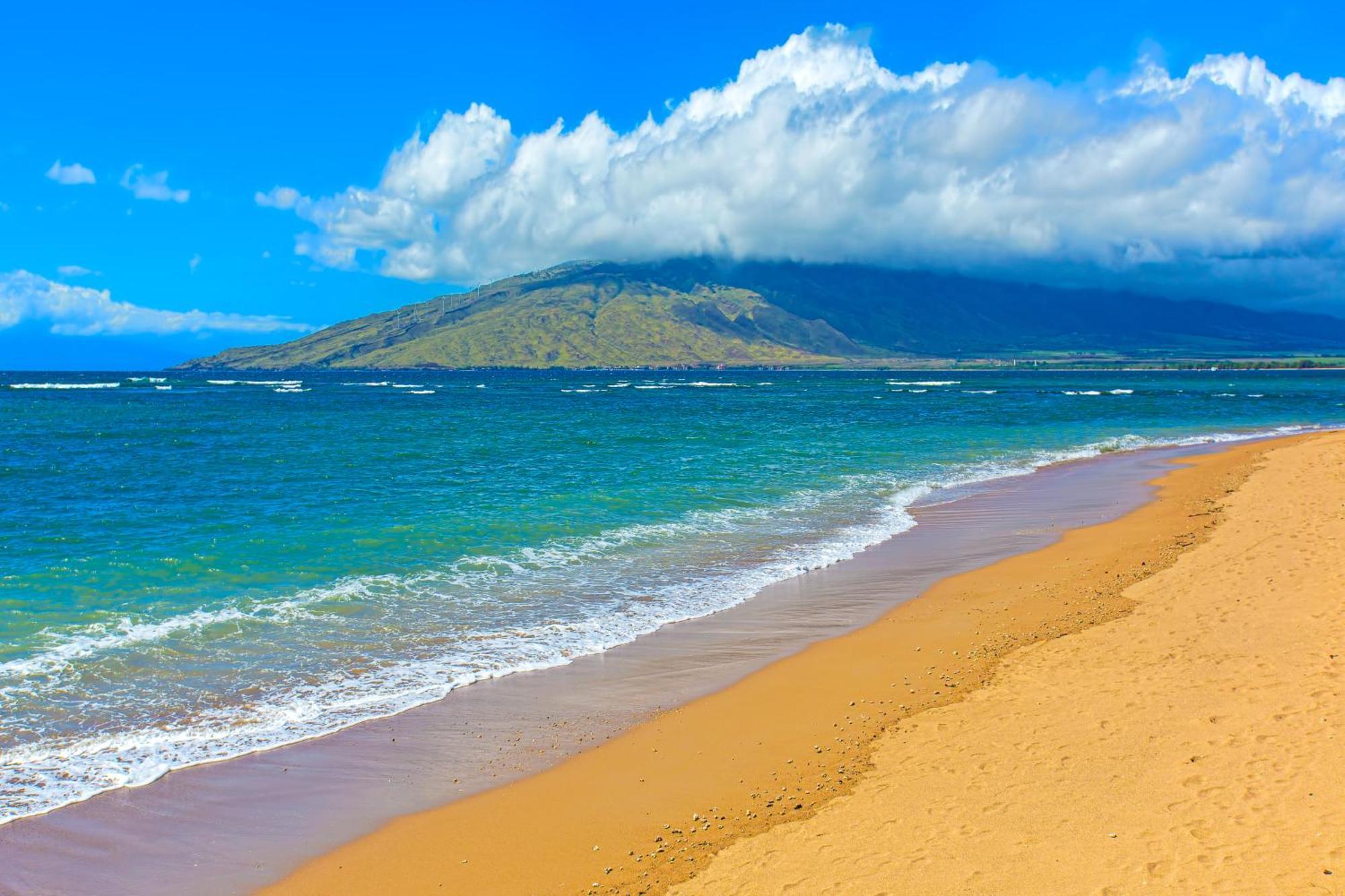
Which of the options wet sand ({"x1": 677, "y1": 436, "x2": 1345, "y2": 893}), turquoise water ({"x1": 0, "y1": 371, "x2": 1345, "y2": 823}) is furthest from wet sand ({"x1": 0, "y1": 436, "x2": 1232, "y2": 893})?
wet sand ({"x1": 677, "y1": 436, "x2": 1345, "y2": 893})

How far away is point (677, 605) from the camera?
1781cm

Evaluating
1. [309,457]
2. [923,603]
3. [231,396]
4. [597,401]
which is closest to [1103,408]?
[597,401]

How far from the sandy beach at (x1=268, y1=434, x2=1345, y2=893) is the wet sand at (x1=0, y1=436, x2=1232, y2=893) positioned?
0.43m

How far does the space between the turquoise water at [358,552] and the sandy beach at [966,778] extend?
13.0 ft

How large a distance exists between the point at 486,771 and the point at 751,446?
41018 millimetres

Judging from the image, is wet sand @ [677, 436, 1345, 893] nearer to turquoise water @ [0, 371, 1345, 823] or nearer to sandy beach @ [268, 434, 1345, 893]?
sandy beach @ [268, 434, 1345, 893]

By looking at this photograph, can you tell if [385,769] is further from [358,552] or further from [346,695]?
[358,552]

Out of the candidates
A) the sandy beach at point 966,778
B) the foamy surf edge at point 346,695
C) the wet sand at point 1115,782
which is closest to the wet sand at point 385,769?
the foamy surf edge at point 346,695

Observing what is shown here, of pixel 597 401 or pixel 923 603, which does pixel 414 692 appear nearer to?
pixel 923 603

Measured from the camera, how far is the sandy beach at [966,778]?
7.35 m

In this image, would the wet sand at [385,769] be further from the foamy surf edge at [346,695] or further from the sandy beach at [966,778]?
the sandy beach at [966,778]

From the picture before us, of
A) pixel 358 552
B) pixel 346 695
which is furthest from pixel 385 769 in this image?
pixel 358 552

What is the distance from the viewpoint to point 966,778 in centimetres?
898

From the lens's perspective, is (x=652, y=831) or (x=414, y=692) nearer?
(x=652, y=831)
